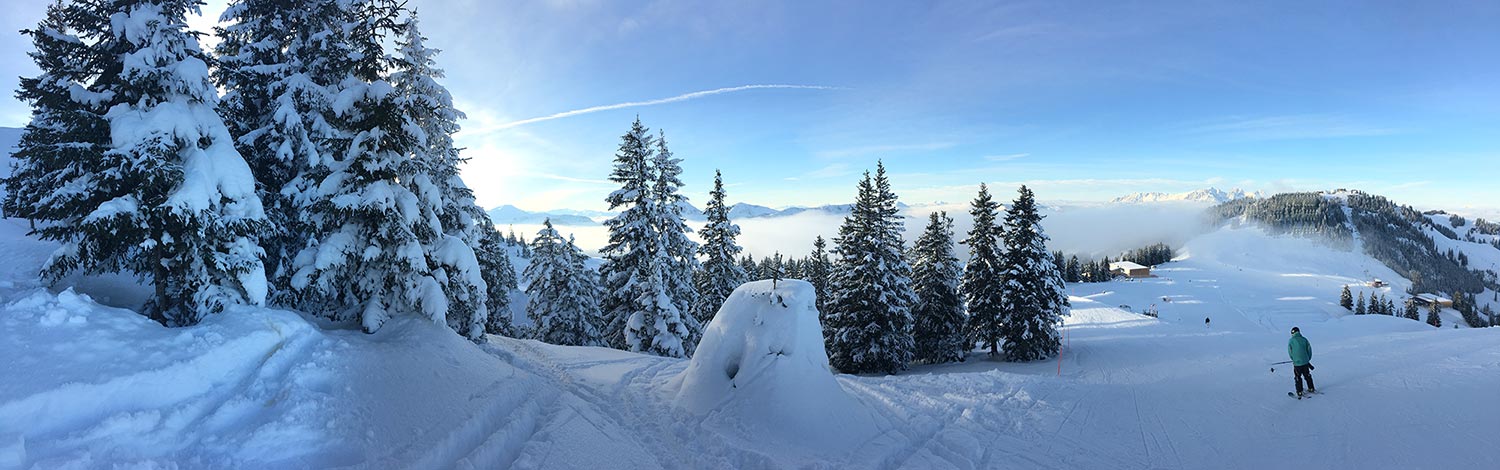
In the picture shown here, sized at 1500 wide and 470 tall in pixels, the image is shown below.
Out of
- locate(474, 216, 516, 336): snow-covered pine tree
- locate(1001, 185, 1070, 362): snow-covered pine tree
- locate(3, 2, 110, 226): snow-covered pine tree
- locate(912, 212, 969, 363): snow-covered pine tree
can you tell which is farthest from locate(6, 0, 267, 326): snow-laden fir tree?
locate(1001, 185, 1070, 362): snow-covered pine tree

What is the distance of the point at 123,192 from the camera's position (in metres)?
9.15

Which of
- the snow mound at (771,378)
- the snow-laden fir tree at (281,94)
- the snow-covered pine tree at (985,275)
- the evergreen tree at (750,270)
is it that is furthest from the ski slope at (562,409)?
the evergreen tree at (750,270)

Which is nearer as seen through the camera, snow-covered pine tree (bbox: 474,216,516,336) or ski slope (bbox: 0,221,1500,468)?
ski slope (bbox: 0,221,1500,468)

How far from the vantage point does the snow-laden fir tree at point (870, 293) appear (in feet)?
84.9

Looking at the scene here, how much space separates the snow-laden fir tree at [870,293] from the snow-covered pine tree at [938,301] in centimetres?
303

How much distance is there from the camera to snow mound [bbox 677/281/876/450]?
31.5ft

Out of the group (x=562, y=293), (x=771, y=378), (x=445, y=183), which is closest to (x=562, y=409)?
(x=771, y=378)

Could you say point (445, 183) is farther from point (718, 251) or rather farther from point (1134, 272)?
point (1134, 272)

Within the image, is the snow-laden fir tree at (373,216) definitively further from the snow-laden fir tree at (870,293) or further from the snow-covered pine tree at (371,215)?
the snow-laden fir tree at (870,293)

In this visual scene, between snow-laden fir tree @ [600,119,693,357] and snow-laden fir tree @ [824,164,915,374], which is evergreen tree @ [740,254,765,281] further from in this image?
snow-laden fir tree @ [600,119,693,357]

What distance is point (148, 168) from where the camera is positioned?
28.1ft

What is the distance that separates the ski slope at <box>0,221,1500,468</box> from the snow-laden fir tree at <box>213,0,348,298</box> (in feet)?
9.86

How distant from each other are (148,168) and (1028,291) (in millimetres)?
29858

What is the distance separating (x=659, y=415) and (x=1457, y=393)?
15850mm
